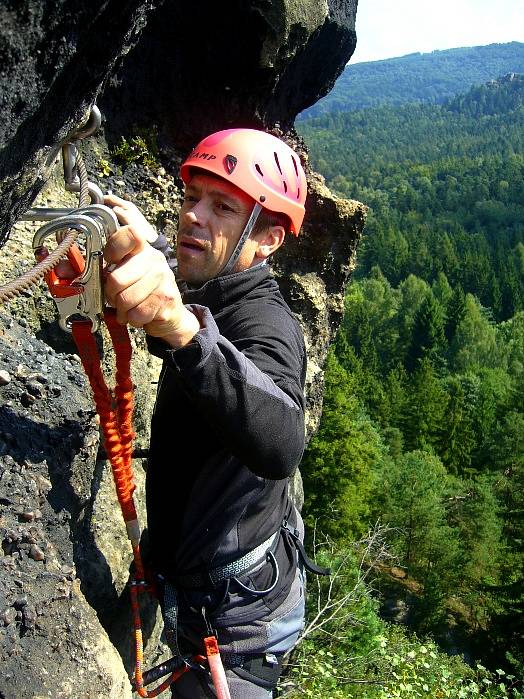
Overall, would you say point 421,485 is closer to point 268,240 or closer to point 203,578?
point 203,578

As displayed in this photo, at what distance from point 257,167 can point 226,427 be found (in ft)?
5.12

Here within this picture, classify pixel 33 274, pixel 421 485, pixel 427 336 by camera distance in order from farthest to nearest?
pixel 427 336
pixel 421 485
pixel 33 274

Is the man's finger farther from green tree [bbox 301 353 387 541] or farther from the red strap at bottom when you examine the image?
green tree [bbox 301 353 387 541]

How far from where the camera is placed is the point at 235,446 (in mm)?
2178

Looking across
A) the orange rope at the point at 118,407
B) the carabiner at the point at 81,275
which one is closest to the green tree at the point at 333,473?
the orange rope at the point at 118,407

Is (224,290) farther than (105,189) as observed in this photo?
No

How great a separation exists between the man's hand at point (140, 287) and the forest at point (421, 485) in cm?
772

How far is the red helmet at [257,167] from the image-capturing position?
3.05m

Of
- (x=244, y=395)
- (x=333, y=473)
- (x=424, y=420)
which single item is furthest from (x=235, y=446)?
(x=424, y=420)

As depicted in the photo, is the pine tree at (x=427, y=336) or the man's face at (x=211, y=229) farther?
the pine tree at (x=427, y=336)

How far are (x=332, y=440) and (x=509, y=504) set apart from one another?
2198cm

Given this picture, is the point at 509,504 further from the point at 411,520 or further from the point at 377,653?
the point at 377,653

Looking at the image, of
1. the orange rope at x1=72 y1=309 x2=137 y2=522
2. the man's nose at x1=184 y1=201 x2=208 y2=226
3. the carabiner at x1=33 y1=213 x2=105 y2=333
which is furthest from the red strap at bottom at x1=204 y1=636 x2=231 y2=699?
the man's nose at x1=184 y1=201 x2=208 y2=226

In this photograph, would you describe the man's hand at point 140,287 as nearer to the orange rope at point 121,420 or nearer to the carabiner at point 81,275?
the carabiner at point 81,275
